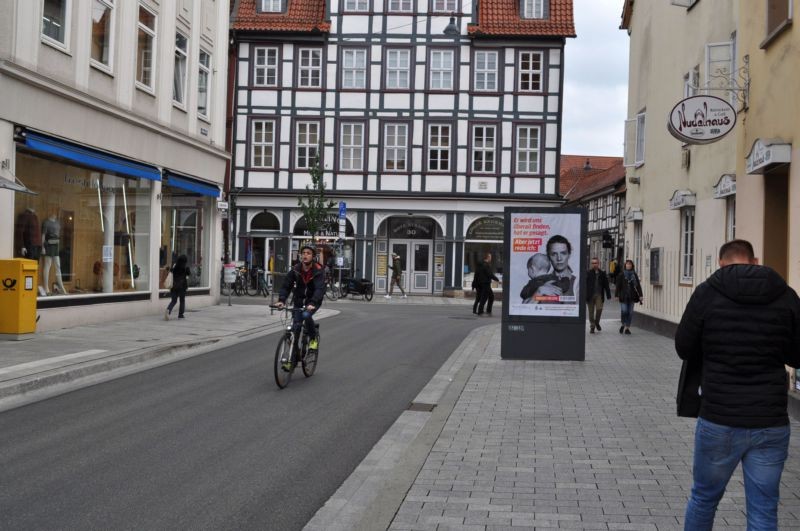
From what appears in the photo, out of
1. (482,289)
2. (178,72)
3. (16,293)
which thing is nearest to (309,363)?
(16,293)

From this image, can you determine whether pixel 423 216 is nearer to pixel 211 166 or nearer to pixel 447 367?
pixel 211 166

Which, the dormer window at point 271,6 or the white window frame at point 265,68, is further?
the dormer window at point 271,6

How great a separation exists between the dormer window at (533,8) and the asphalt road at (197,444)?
28787mm

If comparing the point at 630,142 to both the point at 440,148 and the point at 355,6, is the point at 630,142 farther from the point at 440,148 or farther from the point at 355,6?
the point at 355,6

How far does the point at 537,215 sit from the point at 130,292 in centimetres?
1045

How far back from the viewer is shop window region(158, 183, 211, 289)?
22391 mm

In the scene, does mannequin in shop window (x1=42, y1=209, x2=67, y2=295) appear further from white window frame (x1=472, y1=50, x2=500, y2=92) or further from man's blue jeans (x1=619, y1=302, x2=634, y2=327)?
white window frame (x1=472, y1=50, x2=500, y2=92)

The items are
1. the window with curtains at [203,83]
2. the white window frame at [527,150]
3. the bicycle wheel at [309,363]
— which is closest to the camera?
the bicycle wheel at [309,363]

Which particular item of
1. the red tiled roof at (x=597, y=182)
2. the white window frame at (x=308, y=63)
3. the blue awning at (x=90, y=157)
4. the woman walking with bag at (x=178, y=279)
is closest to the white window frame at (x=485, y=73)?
the white window frame at (x=308, y=63)

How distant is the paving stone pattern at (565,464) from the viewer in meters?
5.32

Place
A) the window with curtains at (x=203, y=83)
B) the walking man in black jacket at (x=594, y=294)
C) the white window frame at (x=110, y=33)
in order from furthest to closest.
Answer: the window with curtains at (x=203, y=83), the walking man in black jacket at (x=594, y=294), the white window frame at (x=110, y=33)

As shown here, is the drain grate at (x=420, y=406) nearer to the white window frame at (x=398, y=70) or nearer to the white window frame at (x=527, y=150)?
the white window frame at (x=527, y=150)

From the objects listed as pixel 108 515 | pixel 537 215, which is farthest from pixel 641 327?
pixel 108 515

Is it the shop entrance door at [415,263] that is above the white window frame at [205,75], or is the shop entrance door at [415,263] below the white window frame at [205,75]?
below
